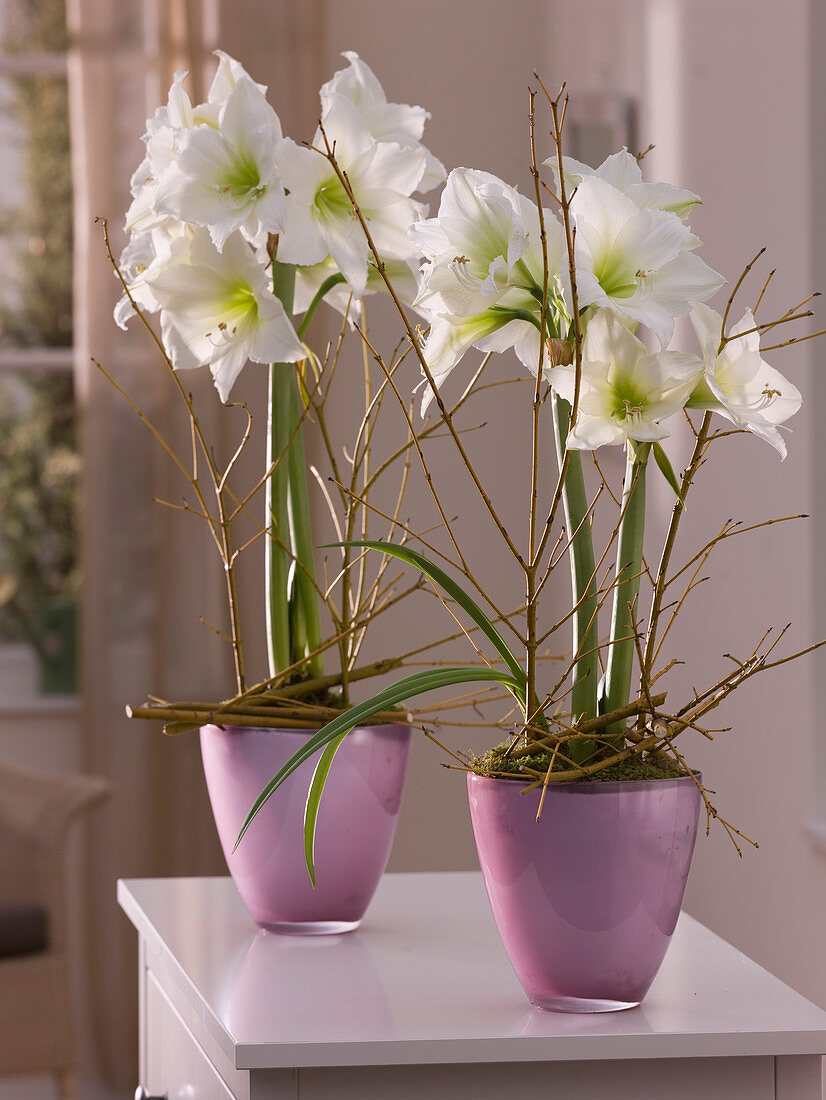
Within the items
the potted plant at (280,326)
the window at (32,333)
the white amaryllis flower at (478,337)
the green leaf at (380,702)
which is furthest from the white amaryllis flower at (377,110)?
the window at (32,333)

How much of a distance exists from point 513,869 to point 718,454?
1013 millimetres

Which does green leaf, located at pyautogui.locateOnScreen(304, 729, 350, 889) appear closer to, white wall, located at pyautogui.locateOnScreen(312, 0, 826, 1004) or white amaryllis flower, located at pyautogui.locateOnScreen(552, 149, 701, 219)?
white amaryllis flower, located at pyautogui.locateOnScreen(552, 149, 701, 219)

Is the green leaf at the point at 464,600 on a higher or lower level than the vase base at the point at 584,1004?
higher

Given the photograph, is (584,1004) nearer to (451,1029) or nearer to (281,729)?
(451,1029)

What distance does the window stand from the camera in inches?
123

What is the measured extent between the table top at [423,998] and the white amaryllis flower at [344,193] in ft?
1.55

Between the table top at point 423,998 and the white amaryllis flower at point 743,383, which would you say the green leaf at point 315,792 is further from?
the white amaryllis flower at point 743,383

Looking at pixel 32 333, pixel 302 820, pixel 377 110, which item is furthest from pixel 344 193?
pixel 32 333

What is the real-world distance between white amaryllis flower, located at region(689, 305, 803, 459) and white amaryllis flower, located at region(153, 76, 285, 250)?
0.30 meters

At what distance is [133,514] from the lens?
2.84 metres

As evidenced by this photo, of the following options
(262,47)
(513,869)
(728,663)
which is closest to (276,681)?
(513,869)

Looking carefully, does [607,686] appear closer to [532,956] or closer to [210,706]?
[532,956]

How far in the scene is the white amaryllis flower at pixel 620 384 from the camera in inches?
30.3

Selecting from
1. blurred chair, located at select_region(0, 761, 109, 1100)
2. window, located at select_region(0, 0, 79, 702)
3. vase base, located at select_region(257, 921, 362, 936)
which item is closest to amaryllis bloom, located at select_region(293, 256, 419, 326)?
vase base, located at select_region(257, 921, 362, 936)
